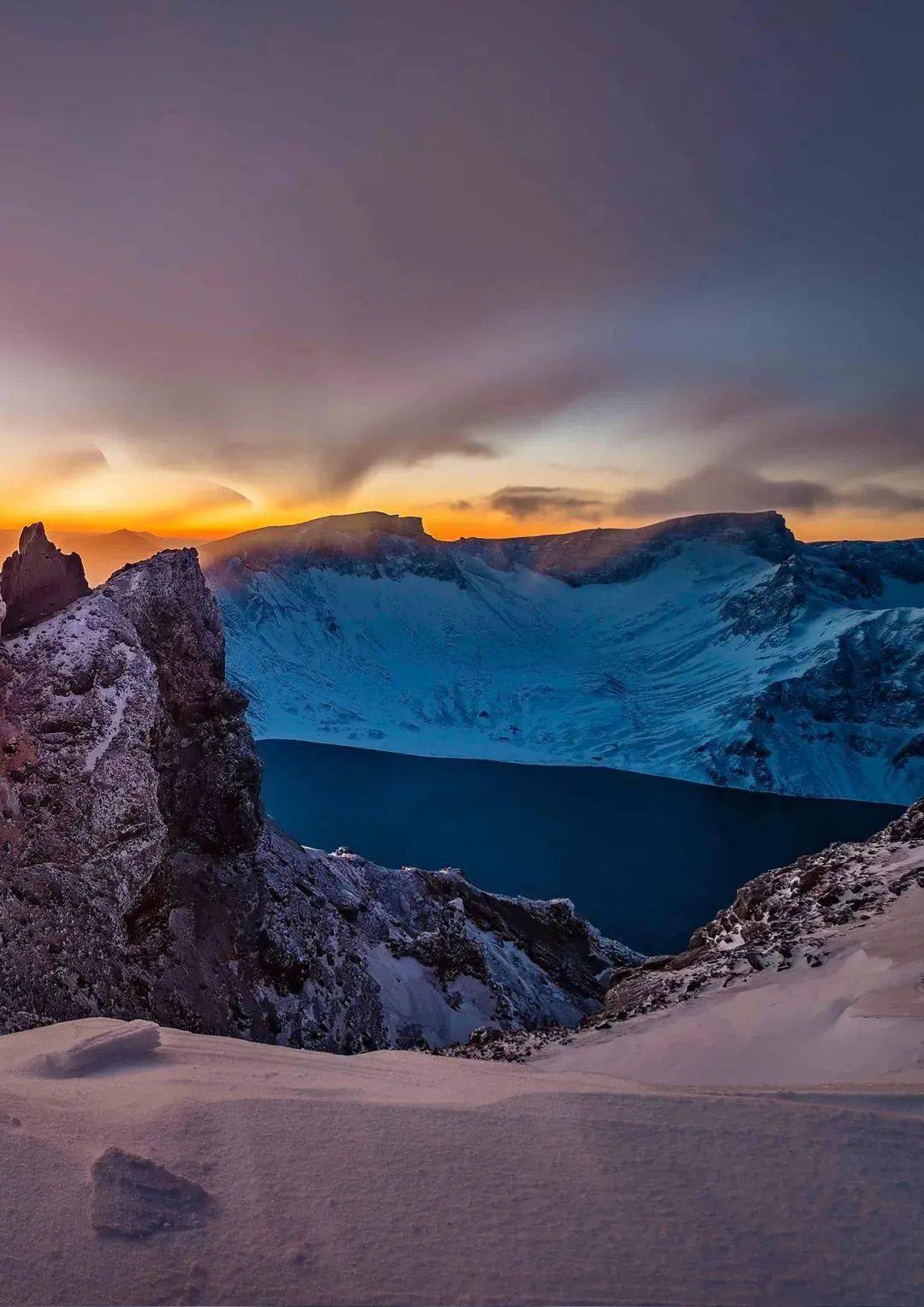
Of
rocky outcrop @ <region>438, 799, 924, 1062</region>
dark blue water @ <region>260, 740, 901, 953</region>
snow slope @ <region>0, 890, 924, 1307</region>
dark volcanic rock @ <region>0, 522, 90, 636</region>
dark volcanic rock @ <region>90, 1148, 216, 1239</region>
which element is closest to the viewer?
snow slope @ <region>0, 890, 924, 1307</region>

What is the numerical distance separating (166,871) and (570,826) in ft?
300

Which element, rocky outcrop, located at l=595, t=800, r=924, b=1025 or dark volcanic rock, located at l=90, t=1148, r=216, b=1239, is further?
rocky outcrop, located at l=595, t=800, r=924, b=1025

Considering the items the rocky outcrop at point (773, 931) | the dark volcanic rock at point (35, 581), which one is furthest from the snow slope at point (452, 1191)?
the dark volcanic rock at point (35, 581)

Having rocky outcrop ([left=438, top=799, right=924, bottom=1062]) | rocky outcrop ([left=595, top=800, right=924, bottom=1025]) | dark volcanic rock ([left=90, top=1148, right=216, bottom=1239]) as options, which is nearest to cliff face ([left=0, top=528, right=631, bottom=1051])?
rocky outcrop ([left=438, top=799, right=924, bottom=1062])

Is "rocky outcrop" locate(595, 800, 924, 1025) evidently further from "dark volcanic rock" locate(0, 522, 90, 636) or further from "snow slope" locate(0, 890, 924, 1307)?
"dark volcanic rock" locate(0, 522, 90, 636)

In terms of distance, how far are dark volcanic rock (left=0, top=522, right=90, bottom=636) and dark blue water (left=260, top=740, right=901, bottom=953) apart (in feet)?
186

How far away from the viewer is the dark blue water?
79938 millimetres

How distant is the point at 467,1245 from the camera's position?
353 centimetres

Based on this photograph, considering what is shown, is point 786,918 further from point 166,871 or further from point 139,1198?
point 166,871

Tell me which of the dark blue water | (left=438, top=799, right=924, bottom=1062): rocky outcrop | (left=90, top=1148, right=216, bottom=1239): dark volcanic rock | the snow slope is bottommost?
the dark blue water

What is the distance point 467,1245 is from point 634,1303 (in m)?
0.80

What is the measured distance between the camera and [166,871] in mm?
21797

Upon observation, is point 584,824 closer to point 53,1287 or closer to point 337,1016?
point 337,1016

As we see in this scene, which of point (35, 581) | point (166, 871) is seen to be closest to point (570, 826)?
point (166, 871)
